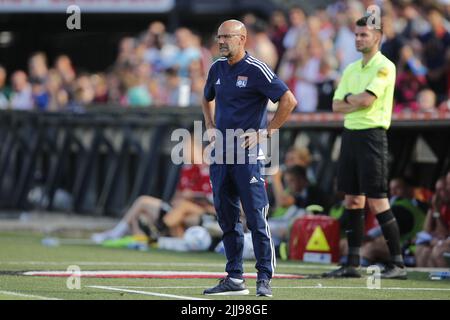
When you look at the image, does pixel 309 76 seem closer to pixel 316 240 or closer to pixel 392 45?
pixel 392 45

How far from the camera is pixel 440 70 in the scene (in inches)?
736

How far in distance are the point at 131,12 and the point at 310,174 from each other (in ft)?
38.4

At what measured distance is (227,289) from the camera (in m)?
10.8

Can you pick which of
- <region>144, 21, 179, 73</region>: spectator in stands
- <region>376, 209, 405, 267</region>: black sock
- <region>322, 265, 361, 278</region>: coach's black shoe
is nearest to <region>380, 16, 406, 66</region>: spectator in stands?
<region>144, 21, 179, 73</region>: spectator in stands

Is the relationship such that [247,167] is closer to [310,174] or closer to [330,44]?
[310,174]

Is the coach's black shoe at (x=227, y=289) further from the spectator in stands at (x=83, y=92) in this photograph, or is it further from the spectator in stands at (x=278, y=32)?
the spectator in stands at (x=83, y=92)

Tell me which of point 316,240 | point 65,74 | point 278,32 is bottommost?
point 316,240

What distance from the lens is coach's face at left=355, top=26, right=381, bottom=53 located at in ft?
41.8

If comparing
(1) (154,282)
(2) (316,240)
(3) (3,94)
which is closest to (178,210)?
(2) (316,240)

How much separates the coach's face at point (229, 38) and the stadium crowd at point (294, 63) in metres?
6.39

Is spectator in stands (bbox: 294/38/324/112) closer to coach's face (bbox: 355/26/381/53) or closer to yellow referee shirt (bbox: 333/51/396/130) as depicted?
yellow referee shirt (bbox: 333/51/396/130)

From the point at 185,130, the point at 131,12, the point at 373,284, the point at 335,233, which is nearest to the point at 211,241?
the point at 335,233

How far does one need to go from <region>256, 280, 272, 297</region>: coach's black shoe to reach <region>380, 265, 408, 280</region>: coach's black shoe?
2.37 metres

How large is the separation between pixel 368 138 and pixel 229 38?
2655mm
